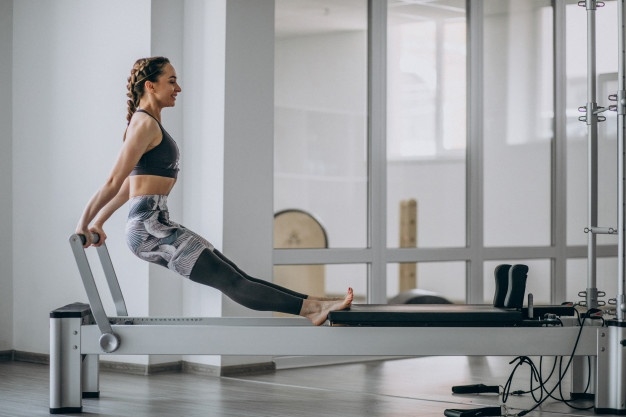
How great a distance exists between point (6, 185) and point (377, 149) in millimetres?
2250

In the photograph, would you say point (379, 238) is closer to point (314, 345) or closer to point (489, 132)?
point (489, 132)

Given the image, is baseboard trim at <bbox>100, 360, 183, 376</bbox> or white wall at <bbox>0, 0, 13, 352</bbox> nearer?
baseboard trim at <bbox>100, 360, 183, 376</bbox>

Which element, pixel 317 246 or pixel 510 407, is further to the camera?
pixel 317 246

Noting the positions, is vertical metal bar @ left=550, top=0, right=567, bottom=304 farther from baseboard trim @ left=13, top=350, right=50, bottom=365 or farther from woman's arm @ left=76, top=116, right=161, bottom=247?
woman's arm @ left=76, top=116, right=161, bottom=247

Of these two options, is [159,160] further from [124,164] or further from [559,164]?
[559,164]

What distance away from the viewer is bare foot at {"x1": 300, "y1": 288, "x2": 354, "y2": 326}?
163 inches

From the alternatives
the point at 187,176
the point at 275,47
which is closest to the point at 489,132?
the point at 275,47

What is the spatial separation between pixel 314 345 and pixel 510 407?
94 cm

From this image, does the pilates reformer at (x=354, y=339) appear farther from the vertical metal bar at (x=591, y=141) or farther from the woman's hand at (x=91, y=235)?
the vertical metal bar at (x=591, y=141)

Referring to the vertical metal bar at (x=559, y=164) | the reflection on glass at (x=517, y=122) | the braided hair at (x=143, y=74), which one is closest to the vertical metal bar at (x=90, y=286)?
the braided hair at (x=143, y=74)

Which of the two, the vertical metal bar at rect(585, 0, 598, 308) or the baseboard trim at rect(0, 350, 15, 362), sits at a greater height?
the vertical metal bar at rect(585, 0, 598, 308)

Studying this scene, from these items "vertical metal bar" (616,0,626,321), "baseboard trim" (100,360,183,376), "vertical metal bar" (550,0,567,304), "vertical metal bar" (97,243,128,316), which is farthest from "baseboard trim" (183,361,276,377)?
"vertical metal bar" (550,0,567,304)

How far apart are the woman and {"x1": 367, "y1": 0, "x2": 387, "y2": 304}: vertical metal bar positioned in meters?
1.88

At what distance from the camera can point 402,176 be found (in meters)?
6.41
